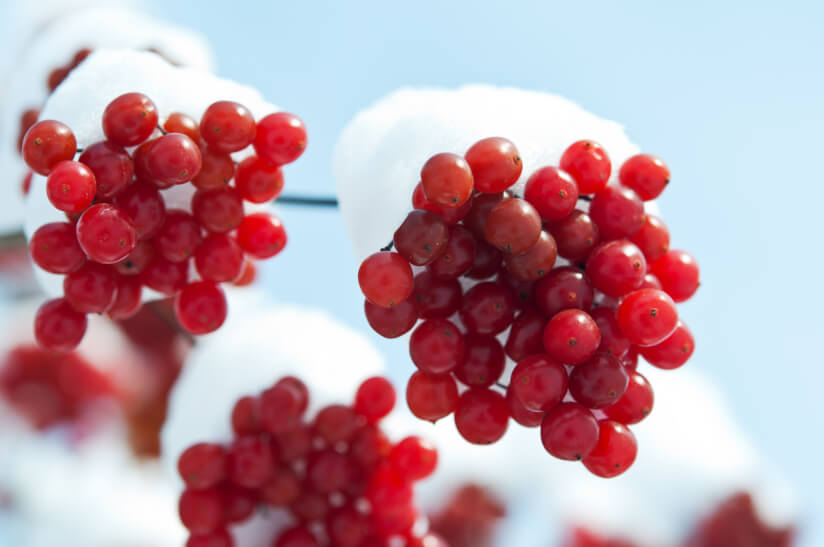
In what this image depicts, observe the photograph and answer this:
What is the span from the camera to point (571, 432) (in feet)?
2.77

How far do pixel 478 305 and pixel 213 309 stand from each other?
442 mm

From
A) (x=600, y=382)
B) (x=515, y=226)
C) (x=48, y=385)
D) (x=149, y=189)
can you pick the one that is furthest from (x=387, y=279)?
(x=48, y=385)

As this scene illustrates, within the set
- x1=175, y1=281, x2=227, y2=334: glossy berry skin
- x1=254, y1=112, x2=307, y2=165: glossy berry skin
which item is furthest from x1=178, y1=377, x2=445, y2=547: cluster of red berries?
x1=254, y1=112, x2=307, y2=165: glossy berry skin

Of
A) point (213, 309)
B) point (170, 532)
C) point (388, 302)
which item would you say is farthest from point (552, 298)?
point (170, 532)

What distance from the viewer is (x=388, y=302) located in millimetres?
869

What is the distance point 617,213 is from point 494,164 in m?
0.19

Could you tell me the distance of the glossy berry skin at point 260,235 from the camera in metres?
1.11

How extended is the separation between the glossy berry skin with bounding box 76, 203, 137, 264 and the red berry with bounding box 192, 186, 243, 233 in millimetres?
138

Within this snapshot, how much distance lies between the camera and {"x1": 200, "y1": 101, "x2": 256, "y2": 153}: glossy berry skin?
0.99 metres

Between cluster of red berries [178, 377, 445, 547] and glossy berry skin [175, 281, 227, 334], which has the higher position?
glossy berry skin [175, 281, 227, 334]

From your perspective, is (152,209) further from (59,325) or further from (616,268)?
(616,268)

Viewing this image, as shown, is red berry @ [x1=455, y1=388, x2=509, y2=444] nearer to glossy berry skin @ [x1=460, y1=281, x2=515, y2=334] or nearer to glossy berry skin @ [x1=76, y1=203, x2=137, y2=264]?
glossy berry skin @ [x1=460, y1=281, x2=515, y2=334]

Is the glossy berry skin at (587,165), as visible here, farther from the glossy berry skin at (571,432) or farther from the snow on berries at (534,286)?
the glossy berry skin at (571,432)

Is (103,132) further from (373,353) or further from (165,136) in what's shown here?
(373,353)
